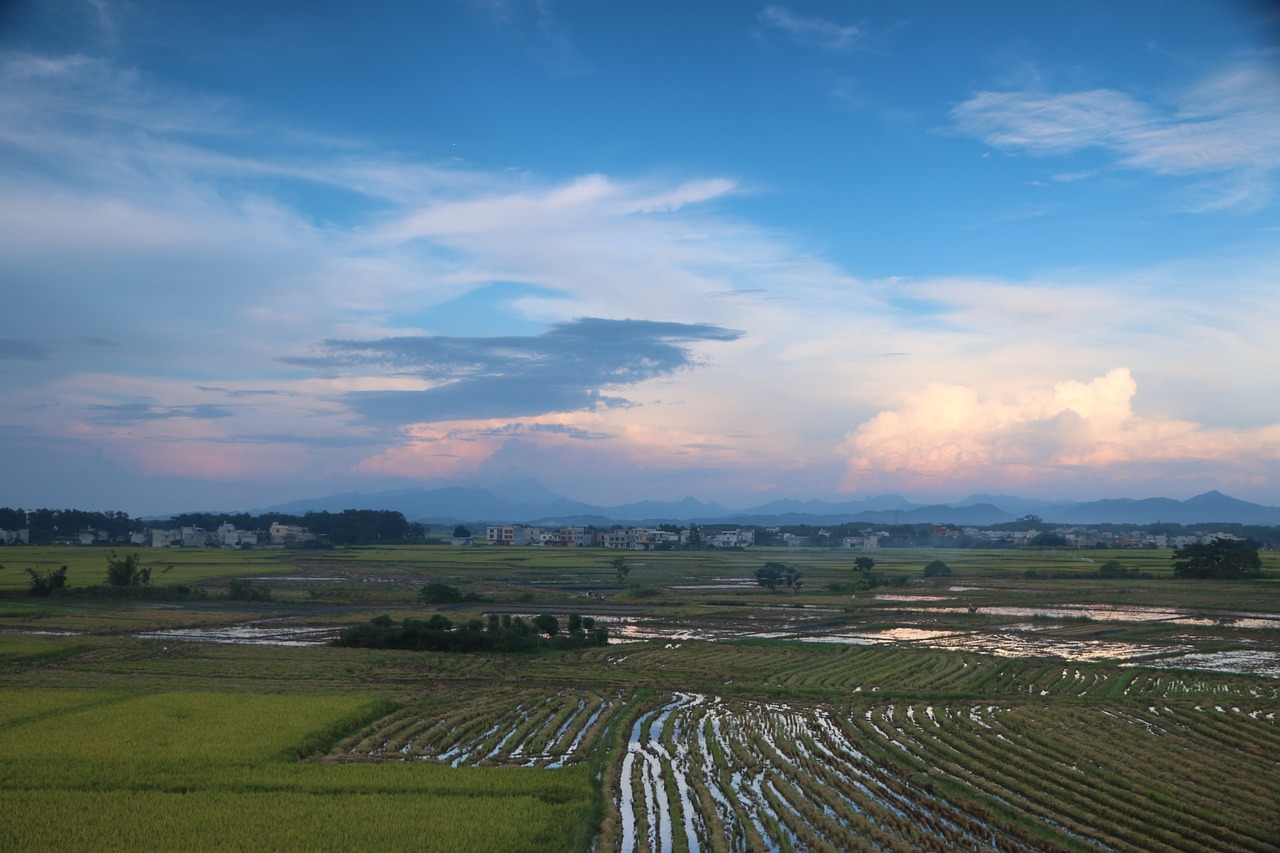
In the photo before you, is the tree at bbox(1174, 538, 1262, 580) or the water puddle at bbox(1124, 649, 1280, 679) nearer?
the water puddle at bbox(1124, 649, 1280, 679)

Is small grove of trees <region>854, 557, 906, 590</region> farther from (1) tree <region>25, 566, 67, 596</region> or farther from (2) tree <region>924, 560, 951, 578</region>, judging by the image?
(1) tree <region>25, 566, 67, 596</region>

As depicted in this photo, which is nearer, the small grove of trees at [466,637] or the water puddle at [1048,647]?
the water puddle at [1048,647]

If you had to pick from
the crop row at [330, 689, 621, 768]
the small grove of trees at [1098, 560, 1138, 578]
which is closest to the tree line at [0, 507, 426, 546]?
the small grove of trees at [1098, 560, 1138, 578]

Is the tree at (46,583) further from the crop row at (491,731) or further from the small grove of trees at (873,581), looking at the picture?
the small grove of trees at (873,581)

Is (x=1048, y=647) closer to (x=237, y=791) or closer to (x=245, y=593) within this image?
(x=237, y=791)

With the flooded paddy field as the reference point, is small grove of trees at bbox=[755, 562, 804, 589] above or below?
below

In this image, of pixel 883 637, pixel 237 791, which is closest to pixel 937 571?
pixel 883 637

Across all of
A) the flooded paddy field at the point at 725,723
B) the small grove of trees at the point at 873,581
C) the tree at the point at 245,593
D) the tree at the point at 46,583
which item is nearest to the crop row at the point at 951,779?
the flooded paddy field at the point at 725,723
